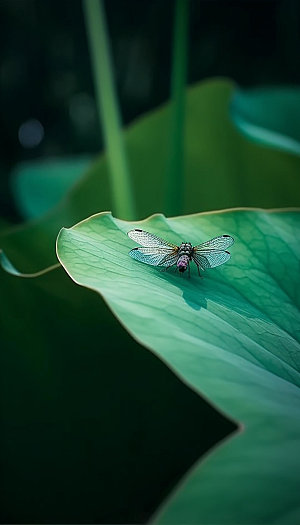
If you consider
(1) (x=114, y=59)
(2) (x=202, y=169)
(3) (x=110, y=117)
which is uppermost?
(3) (x=110, y=117)

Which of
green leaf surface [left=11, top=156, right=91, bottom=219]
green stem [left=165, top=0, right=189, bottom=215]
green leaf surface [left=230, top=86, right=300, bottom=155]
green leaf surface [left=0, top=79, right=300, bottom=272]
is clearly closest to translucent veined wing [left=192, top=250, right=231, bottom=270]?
green stem [left=165, top=0, right=189, bottom=215]

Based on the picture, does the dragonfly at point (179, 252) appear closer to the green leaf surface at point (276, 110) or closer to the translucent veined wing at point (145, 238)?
the translucent veined wing at point (145, 238)

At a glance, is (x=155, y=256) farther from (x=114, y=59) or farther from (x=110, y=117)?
(x=114, y=59)

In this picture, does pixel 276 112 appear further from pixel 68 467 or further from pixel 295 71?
pixel 295 71

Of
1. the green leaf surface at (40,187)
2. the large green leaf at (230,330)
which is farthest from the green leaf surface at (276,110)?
the large green leaf at (230,330)

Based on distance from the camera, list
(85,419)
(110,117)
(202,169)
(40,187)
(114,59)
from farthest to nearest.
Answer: (114,59) → (40,187) → (202,169) → (110,117) → (85,419)

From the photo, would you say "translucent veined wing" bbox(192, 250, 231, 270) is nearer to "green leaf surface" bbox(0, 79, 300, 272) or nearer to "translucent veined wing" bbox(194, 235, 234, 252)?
"translucent veined wing" bbox(194, 235, 234, 252)

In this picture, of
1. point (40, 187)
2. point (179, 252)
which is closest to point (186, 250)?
point (179, 252)

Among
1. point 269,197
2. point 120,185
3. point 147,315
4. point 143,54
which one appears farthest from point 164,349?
point 143,54
